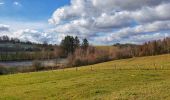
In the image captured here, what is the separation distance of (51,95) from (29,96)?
2114 millimetres

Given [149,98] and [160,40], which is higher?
[160,40]

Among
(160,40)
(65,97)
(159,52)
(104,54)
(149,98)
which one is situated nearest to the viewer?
(149,98)

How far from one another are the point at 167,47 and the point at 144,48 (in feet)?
37.1

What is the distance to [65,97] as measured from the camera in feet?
86.9

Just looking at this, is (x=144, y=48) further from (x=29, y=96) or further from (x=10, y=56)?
(x=29, y=96)

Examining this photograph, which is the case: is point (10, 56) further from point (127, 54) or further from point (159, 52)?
point (159, 52)

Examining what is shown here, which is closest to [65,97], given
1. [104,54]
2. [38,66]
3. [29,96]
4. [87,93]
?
[87,93]

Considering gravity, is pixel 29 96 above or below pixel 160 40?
below

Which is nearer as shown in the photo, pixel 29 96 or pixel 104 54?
pixel 29 96

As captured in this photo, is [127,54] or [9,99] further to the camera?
[127,54]

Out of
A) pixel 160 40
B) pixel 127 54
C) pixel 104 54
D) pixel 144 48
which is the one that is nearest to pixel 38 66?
pixel 104 54

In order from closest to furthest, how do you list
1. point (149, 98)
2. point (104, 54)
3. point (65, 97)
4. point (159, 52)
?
point (149, 98) → point (65, 97) → point (104, 54) → point (159, 52)

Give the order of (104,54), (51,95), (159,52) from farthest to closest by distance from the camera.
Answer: (159,52), (104,54), (51,95)

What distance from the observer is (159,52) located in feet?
542
